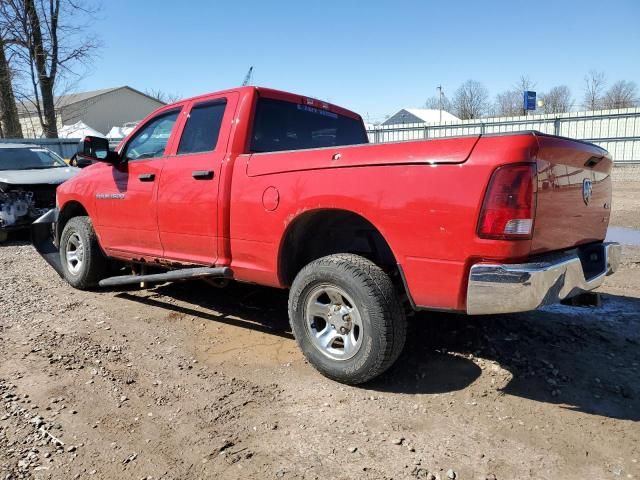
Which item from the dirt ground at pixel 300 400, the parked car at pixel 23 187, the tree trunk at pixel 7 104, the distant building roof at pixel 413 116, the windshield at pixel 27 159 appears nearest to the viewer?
the dirt ground at pixel 300 400

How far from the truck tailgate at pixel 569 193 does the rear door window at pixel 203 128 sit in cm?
253

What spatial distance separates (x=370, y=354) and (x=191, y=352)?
63.0 inches

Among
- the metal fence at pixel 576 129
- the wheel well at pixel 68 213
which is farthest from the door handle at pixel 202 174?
the metal fence at pixel 576 129

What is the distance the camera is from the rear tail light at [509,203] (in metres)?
2.63

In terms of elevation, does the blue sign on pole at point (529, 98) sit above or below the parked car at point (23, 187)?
above

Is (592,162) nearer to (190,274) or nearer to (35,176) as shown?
(190,274)

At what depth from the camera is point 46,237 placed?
6.45 m

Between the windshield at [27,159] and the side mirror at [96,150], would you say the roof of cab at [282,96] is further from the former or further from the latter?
the windshield at [27,159]

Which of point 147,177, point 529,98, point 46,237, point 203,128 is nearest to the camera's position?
point 203,128

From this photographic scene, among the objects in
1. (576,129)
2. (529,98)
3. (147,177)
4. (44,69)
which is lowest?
(147,177)

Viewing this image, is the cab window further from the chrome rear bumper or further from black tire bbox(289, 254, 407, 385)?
the chrome rear bumper

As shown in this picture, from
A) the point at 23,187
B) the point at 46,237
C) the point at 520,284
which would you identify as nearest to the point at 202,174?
the point at 520,284

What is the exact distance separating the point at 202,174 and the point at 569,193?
8.68 ft

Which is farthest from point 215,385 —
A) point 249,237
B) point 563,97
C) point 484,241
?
point 563,97
